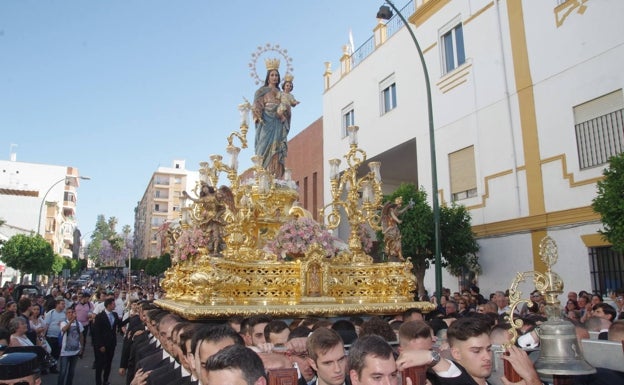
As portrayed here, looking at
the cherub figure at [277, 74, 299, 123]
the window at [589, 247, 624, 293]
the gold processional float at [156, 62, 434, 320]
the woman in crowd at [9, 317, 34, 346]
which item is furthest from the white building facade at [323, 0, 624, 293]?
the woman in crowd at [9, 317, 34, 346]

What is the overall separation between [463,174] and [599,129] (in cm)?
517

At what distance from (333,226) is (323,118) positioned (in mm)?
18855

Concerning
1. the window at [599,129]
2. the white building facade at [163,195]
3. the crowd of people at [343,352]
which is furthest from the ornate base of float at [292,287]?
the white building facade at [163,195]

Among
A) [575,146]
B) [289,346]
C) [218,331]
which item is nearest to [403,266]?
[289,346]

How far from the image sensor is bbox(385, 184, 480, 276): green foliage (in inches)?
601

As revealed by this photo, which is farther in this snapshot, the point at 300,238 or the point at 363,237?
the point at 363,237

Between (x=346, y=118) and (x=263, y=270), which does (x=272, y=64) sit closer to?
(x=263, y=270)

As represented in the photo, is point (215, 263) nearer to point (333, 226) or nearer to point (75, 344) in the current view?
point (333, 226)

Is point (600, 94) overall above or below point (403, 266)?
above

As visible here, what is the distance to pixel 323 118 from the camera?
26703mm

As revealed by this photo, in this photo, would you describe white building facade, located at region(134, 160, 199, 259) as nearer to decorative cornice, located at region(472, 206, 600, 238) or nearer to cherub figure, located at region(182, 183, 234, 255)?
decorative cornice, located at region(472, 206, 600, 238)

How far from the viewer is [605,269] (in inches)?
483

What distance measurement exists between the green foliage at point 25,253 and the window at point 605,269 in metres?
31.7

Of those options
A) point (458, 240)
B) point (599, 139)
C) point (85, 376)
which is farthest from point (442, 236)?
point (85, 376)
